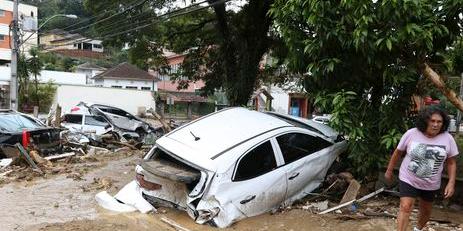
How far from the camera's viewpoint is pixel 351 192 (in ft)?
26.4

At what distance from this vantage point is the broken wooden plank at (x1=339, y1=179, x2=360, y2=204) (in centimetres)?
798

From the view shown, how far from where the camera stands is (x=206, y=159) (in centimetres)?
725

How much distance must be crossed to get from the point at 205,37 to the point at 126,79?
1675 inches

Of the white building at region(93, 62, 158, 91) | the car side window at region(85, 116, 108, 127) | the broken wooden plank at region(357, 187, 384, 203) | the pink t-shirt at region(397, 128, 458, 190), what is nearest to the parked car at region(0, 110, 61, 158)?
the car side window at region(85, 116, 108, 127)

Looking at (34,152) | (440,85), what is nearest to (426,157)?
(440,85)

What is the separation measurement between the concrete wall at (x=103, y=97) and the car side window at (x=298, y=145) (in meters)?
40.1

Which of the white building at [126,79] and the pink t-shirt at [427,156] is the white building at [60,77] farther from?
the pink t-shirt at [427,156]

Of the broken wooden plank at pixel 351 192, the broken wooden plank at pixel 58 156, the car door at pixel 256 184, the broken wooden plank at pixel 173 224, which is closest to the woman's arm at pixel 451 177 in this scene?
the broken wooden plank at pixel 351 192

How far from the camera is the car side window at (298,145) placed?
803 centimetres

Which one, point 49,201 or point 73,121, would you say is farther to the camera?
point 73,121

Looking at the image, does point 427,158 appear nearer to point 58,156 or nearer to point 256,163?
point 256,163

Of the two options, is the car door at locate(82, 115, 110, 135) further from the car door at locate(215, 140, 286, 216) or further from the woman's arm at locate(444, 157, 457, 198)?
the woman's arm at locate(444, 157, 457, 198)

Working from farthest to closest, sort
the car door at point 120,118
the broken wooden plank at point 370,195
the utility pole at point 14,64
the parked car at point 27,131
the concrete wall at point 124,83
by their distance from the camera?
the concrete wall at point 124,83, the utility pole at point 14,64, the car door at point 120,118, the parked car at point 27,131, the broken wooden plank at point 370,195

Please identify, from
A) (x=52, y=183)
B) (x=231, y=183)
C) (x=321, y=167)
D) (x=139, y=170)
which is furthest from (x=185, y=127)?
(x=52, y=183)
